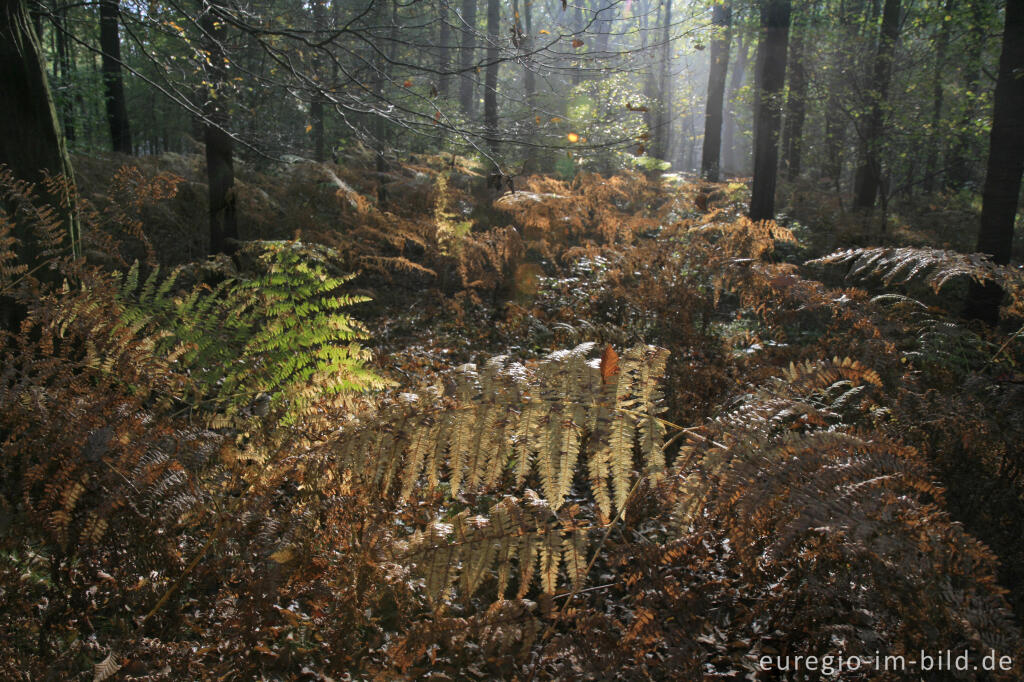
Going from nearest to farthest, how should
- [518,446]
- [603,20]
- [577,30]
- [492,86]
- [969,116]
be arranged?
[518,446] → [603,20] → [577,30] → [492,86] → [969,116]

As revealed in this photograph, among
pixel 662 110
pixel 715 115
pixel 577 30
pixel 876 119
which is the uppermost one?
pixel 662 110

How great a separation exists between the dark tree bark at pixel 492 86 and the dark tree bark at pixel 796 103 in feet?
21.1

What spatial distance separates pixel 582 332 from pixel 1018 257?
920 cm

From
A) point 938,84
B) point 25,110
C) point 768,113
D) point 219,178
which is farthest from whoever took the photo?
point 938,84

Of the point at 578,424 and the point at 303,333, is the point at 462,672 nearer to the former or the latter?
the point at 578,424

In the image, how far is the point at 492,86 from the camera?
8742mm

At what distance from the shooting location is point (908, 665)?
1.66 metres

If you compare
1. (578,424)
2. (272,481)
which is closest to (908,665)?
(578,424)

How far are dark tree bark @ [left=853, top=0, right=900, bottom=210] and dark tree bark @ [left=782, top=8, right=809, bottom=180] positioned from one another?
55.0 inches

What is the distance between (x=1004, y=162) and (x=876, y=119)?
6.61 meters

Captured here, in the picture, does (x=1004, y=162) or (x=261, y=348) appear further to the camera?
(x=1004, y=162)

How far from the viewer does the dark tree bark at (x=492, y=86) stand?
3730 millimetres

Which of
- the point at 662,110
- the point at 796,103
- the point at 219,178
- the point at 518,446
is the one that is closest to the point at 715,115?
the point at 662,110

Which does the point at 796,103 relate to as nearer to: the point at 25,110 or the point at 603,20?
the point at 603,20
